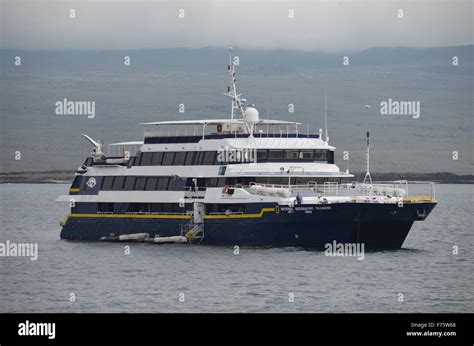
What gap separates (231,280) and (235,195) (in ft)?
39.0

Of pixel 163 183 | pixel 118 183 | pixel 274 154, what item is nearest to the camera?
pixel 274 154

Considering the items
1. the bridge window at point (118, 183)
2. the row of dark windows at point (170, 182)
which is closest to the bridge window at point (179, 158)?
the row of dark windows at point (170, 182)

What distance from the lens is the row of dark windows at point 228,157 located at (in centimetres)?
7575

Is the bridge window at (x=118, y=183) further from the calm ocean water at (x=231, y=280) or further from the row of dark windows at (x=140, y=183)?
the calm ocean water at (x=231, y=280)

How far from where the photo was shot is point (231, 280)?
62.5m

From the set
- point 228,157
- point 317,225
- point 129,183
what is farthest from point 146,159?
point 317,225

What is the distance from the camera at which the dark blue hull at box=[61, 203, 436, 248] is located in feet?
229

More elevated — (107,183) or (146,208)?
(107,183)

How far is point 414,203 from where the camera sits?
70.9m

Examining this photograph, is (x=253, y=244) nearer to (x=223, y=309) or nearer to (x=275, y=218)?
(x=275, y=218)

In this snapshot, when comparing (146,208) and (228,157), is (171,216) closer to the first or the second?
(146,208)

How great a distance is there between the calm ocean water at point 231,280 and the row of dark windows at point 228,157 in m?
5.42

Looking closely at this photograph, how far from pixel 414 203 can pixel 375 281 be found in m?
10.1

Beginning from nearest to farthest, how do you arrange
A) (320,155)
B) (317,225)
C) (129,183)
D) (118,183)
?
(317,225)
(320,155)
(129,183)
(118,183)
